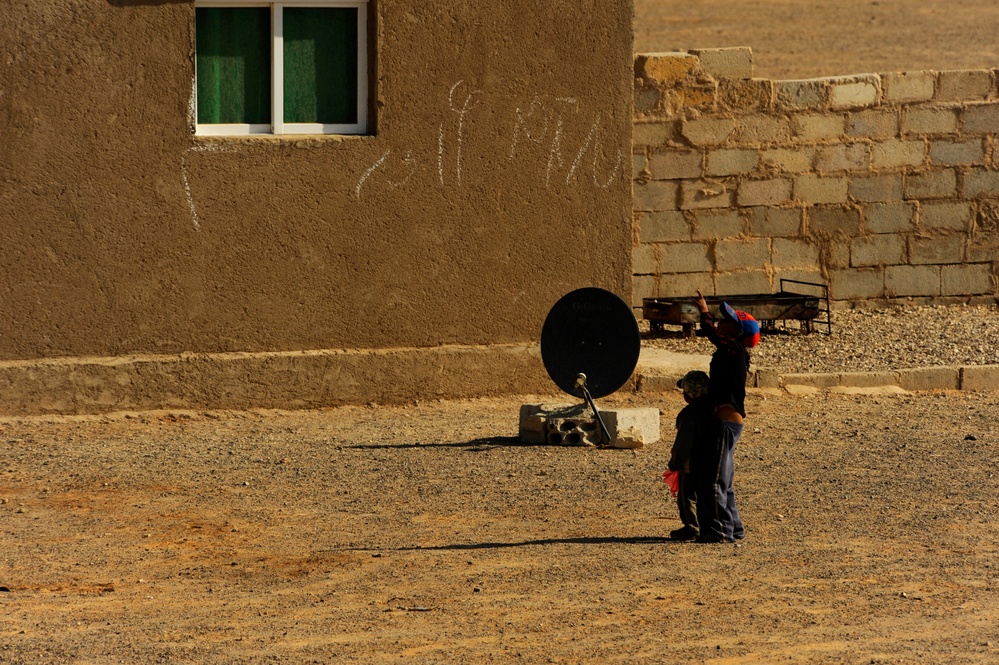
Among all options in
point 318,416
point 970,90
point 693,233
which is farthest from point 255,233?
point 970,90

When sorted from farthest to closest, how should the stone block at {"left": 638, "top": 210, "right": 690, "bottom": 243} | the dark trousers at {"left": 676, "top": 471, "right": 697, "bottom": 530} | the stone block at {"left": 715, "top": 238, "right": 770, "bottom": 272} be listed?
the stone block at {"left": 715, "top": 238, "right": 770, "bottom": 272} → the stone block at {"left": 638, "top": 210, "right": 690, "bottom": 243} → the dark trousers at {"left": 676, "top": 471, "right": 697, "bottom": 530}

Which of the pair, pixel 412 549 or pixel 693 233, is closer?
pixel 412 549

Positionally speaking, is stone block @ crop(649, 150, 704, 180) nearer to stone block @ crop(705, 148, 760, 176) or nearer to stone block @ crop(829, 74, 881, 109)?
stone block @ crop(705, 148, 760, 176)

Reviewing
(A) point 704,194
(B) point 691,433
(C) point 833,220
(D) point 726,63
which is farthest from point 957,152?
(B) point 691,433

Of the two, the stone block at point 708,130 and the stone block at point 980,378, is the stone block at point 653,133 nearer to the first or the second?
the stone block at point 708,130

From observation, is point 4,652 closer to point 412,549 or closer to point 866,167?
point 412,549

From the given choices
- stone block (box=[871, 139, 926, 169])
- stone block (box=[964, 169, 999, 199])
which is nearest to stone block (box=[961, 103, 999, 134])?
stone block (box=[964, 169, 999, 199])

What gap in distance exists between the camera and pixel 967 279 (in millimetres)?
14672

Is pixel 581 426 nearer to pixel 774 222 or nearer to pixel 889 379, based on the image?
pixel 889 379

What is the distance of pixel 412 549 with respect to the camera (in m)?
7.45

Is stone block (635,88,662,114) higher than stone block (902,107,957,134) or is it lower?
higher

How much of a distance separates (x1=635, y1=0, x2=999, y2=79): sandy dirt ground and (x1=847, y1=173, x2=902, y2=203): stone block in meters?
9.34

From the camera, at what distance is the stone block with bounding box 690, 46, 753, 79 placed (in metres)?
13.7

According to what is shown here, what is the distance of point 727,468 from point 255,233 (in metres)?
4.47
